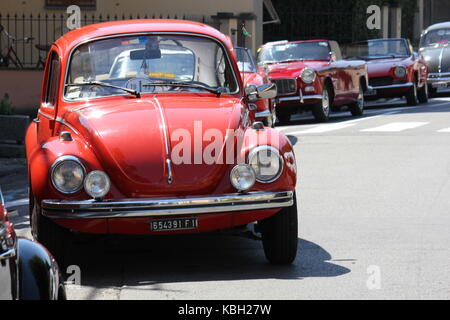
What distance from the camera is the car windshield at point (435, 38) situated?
1238 inches

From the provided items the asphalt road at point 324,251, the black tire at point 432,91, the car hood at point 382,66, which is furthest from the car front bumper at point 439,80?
the asphalt road at point 324,251

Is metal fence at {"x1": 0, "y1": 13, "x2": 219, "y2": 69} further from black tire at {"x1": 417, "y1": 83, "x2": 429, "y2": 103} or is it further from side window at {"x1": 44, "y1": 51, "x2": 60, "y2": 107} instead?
side window at {"x1": 44, "y1": 51, "x2": 60, "y2": 107}

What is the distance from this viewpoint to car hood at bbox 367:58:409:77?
25.3 meters

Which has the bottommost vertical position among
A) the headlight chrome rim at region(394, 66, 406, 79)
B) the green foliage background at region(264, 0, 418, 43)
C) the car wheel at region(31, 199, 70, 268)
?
the car wheel at region(31, 199, 70, 268)

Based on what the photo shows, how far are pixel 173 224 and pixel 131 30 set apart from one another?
7.33 ft

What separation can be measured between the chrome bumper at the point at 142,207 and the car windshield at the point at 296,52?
14636 millimetres

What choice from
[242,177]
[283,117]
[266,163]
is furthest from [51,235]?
[283,117]

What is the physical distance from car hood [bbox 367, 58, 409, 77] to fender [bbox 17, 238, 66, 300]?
2128cm

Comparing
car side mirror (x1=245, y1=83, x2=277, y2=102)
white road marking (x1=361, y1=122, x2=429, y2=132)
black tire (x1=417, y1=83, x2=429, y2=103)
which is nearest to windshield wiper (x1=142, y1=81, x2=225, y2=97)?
car side mirror (x1=245, y1=83, x2=277, y2=102)

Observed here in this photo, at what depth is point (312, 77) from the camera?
827 inches

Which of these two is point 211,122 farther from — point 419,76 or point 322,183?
point 419,76

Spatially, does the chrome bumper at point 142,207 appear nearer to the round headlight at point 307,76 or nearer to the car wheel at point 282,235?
the car wheel at point 282,235

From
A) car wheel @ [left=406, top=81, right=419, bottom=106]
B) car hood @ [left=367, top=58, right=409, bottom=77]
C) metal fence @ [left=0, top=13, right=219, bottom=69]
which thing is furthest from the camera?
metal fence @ [left=0, top=13, right=219, bottom=69]

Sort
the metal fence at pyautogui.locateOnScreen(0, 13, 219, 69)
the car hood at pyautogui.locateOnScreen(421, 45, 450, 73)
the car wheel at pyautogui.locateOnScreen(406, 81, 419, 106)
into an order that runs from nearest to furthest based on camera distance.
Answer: the car wheel at pyautogui.locateOnScreen(406, 81, 419, 106) < the metal fence at pyautogui.locateOnScreen(0, 13, 219, 69) < the car hood at pyautogui.locateOnScreen(421, 45, 450, 73)
